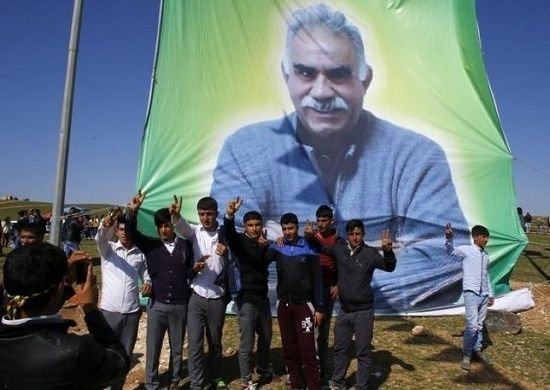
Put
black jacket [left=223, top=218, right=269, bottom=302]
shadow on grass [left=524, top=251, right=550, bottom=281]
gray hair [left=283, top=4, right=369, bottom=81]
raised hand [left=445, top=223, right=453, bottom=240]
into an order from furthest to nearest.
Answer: shadow on grass [left=524, top=251, right=550, bottom=281] → gray hair [left=283, top=4, right=369, bottom=81] → raised hand [left=445, top=223, right=453, bottom=240] → black jacket [left=223, top=218, right=269, bottom=302]

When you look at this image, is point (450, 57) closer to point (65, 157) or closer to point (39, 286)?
point (65, 157)

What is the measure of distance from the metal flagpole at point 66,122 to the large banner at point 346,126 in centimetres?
381

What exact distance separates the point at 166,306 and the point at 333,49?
17.9 feet

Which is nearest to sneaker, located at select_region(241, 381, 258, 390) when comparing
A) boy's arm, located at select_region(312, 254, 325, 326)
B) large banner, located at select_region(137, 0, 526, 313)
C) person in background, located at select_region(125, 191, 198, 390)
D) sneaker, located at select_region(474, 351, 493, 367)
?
person in background, located at select_region(125, 191, 198, 390)

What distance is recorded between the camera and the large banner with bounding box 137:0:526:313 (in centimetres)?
770

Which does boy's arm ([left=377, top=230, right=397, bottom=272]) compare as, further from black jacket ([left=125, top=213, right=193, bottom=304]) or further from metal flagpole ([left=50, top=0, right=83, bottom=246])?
metal flagpole ([left=50, top=0, right=83, bottom=246])

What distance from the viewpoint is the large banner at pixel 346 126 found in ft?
25.2

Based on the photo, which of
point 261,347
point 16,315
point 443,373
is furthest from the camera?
point 443,373

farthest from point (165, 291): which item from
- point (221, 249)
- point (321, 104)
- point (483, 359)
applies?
point (321, 104)

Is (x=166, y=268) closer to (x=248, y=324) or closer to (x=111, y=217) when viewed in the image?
(x=111, y=217)

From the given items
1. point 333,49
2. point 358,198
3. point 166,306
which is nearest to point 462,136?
point 358,198

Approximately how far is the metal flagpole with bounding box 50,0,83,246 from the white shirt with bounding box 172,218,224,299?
3.44 ft

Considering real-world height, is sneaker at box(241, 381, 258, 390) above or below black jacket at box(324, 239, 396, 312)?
below

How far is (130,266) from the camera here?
4.38 meters
